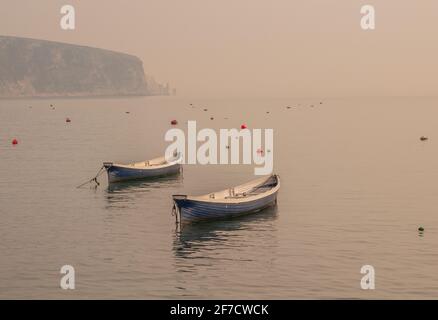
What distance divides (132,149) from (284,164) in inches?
1490

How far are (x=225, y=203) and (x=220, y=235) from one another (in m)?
4.33

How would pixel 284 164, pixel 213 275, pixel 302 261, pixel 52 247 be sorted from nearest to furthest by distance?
1. pixel 213 275
2. pixel 302 261
3. pixel 52 247
4. pixel 284 164

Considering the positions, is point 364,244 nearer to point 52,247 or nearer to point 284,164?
point 52,247

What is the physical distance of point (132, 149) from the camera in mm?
129375

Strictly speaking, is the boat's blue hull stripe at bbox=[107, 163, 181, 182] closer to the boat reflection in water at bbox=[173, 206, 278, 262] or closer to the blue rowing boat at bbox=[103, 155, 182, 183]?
the blue rowing boat at bbox=[103, 155, 182, 183]

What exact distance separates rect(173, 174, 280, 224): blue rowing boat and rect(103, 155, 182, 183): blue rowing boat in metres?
18.8

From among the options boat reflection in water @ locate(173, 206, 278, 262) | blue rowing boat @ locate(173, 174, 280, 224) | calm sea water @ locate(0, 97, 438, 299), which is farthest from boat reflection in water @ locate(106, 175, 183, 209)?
boat reflection in water @ locate(173, 206, 278, 262)

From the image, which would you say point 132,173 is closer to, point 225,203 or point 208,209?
point 225,203

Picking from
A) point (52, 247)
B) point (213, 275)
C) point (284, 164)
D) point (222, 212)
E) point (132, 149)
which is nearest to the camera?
point (213, 275)

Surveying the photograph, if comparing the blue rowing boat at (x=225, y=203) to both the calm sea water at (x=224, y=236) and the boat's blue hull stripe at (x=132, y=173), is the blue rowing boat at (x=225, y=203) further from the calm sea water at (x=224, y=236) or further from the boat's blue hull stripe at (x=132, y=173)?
the boat's blue hull stripe at (x=132, y=173)

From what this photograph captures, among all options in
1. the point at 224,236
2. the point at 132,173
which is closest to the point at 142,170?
the point at 132,173

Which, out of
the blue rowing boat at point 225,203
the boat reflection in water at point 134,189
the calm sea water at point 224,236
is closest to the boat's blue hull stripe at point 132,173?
the boat reflection in water at point 134,189
